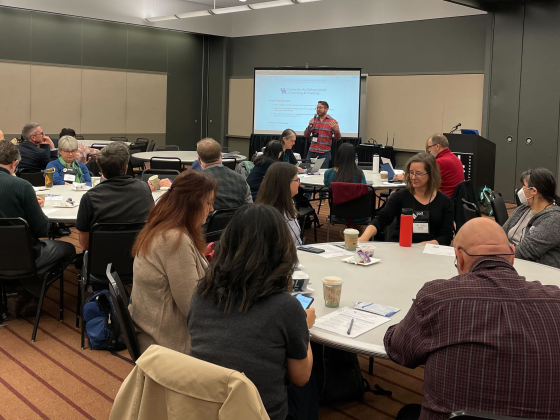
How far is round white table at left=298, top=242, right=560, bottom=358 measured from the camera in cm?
217

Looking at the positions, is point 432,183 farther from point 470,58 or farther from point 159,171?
point 470,58

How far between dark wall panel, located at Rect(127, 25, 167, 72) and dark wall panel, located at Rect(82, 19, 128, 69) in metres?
0.19

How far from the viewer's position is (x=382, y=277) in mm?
2939

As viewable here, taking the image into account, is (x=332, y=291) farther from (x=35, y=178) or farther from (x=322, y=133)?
(x=322, y=133)

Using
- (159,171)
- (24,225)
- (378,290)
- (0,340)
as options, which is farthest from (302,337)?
(159,171)

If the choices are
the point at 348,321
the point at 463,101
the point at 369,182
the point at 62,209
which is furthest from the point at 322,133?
the point at 348,321

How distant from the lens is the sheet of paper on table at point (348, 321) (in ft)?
7.30

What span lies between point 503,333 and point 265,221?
771mm


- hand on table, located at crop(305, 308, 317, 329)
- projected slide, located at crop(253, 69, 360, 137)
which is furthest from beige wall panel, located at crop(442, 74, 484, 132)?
hand on table, located at crop(305, 308, 317, 329)

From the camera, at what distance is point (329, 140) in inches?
406

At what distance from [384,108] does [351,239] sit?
9.32 metres

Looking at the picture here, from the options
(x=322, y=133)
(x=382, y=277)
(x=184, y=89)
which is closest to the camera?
(x=382, y=277)

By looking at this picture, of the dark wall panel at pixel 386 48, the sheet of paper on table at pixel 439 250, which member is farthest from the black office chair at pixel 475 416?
the dark wall panel at pixel 386 48

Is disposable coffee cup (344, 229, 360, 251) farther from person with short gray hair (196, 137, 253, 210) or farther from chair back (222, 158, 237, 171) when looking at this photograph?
chair back (222, 158, 237, 171)
